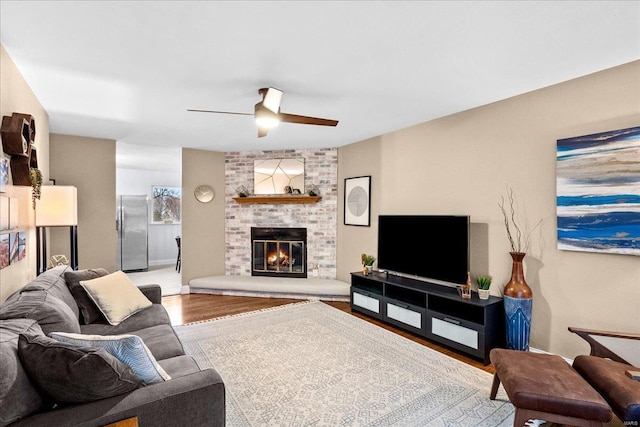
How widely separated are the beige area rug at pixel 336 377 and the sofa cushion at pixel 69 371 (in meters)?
1.07

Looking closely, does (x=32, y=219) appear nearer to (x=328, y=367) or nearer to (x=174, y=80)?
(x=174, y=80)

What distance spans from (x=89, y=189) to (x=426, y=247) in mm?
4818

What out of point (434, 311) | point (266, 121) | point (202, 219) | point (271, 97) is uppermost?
point (271, 97)

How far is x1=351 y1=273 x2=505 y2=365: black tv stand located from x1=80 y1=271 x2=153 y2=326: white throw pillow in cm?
258

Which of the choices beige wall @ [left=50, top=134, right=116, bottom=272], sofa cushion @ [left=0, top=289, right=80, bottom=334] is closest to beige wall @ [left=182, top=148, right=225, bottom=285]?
beige wall @ [left=50, top=134, right=116, bottom=272]

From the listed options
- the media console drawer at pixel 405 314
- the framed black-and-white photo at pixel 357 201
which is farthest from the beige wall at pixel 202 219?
the media console drawer at pixel 405 314

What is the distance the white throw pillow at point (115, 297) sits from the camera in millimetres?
2660

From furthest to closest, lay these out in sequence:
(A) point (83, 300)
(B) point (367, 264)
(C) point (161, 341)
Result: (B) point (367, 264)
(A) point (83, 300)
(C) point (161, 341)

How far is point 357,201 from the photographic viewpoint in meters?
5.22

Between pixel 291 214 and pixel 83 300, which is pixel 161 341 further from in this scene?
pixel 291 214

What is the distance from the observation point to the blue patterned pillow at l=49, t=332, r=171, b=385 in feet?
4.77

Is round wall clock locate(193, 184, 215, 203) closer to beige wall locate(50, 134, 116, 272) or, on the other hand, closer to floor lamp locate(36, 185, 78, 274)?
beige wall locate(50, 134, 116, 272)

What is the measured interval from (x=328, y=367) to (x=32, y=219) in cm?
295

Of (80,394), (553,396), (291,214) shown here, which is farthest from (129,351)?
(291,214)
